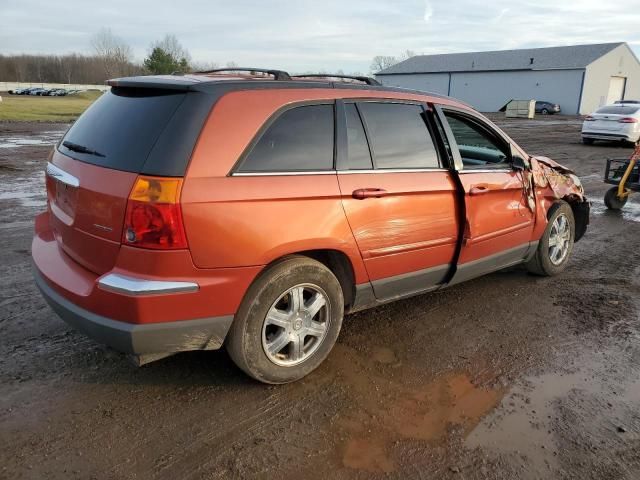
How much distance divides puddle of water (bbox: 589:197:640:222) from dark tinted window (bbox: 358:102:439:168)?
5.80 metres

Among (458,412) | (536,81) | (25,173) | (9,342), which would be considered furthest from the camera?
(536,81)

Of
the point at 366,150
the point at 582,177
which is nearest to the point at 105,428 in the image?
the point at 366,150

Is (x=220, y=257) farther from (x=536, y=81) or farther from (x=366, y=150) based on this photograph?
(x=536, y=81)

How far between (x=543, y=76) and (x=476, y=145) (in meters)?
54.7

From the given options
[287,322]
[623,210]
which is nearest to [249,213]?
[287,322]

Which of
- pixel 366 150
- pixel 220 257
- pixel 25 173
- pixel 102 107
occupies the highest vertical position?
pixel 102 107

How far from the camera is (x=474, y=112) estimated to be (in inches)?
171

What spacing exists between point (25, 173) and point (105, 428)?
9.88 meters

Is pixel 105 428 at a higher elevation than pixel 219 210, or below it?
below

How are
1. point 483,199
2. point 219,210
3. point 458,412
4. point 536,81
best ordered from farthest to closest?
point 536,81 < point 483,199 < point 458,412 < point 219,210

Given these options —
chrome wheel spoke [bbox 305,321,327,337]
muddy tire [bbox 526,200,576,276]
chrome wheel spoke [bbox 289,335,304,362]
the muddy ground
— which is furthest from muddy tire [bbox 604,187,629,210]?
chrome wheel spoke [bbox 289,335,304,362]

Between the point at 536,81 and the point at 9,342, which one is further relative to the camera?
the point at 536,81

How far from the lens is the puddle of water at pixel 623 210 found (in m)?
8.31

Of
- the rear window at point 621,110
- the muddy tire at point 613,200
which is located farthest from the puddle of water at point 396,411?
the rear window at point 621,110
